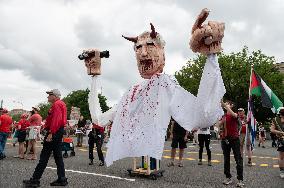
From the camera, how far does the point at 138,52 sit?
16.2 ft

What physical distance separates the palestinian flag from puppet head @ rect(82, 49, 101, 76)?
16.3 feet

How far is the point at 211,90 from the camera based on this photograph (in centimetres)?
317

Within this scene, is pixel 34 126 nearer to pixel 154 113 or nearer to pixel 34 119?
pixel 34 119

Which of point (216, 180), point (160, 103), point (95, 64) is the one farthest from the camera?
point (216, 180)

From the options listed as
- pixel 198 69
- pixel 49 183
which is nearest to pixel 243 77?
pixel 198 69

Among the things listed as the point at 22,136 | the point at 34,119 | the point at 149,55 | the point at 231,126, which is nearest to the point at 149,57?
the point at 149,55

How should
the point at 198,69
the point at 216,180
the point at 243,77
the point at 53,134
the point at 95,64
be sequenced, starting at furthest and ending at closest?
the point at 198,69, the point at 243,77, the point at 216,180, the point at 53,134, the point at 95,64

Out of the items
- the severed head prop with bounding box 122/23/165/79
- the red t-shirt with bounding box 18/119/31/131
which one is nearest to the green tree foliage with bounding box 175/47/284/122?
the red t-shirt with bounding box 18/119/31/131

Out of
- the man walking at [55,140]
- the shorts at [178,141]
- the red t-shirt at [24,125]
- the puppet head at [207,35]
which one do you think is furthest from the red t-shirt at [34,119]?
the puppet head at [207,35]

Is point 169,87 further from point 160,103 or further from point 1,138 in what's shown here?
point 1,138

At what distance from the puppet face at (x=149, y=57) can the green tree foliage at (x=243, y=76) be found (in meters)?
31.3

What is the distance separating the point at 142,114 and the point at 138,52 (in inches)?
35.8

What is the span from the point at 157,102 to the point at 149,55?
28.2 inches

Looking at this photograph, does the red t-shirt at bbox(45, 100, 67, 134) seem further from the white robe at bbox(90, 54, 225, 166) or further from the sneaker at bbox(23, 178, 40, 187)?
the white robe at bbox(90, 54, 225, 166)
